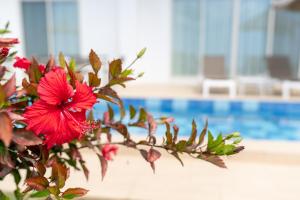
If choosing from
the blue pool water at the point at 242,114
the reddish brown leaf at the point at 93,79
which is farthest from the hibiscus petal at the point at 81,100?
the blue pool water at the point at 242,114

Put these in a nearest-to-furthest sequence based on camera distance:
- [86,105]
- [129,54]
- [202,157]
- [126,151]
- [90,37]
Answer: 1. [86,105]
2. [202,157]
3. [126,151]
4. [129,54]
5. [90,37]

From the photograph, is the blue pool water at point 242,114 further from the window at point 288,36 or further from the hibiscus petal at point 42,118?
the hibiscus petal at point 42,118

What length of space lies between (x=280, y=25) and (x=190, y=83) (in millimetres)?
3040

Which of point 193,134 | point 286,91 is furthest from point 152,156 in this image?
point 286,91

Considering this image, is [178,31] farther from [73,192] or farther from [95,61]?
Result: [73,192]

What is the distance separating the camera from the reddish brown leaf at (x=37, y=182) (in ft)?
1.86

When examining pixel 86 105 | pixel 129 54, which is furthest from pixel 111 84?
pixel 129 54

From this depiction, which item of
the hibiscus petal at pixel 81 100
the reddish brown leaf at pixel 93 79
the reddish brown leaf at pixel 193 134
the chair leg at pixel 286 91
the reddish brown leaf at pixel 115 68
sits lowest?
the chair leg at pixel 286 91

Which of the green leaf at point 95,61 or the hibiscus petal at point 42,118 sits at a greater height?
the green leaf at point 95,61

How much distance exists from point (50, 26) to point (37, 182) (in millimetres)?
10285

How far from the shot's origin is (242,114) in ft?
22.3

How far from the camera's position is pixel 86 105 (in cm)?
51

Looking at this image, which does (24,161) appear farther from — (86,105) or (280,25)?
(280,25)

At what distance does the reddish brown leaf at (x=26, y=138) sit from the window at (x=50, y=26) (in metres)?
9.74
